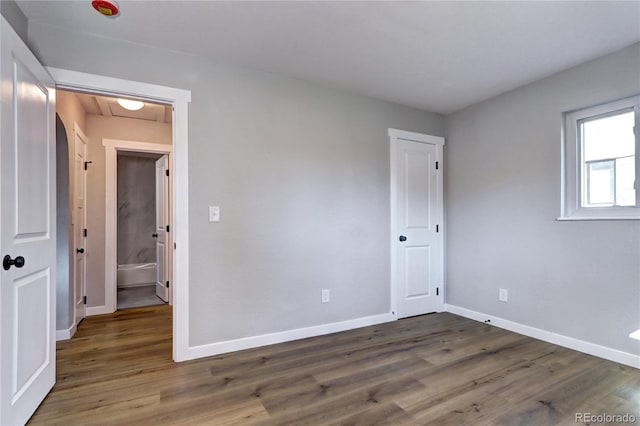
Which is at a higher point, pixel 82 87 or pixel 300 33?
pixel 300 33

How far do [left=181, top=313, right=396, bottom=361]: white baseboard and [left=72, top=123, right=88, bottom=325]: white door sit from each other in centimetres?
171

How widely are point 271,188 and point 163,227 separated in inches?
102

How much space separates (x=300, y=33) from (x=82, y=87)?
1623mm

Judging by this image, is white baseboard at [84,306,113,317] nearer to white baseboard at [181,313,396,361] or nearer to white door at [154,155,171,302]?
white door at [154,155,171,302]

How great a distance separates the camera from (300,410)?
1.82 metres

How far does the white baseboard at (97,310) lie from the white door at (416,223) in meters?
3.50

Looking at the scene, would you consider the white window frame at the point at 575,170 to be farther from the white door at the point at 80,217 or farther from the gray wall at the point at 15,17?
the white door at the point at 80,217

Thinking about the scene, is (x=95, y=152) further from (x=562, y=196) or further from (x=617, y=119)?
(x=617, y=119)

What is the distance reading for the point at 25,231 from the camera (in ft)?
5.49

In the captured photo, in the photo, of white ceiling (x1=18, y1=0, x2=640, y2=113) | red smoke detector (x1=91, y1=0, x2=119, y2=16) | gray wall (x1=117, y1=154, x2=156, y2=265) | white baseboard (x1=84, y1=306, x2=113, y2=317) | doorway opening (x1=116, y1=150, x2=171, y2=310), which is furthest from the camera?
gray wall (x1=117, y1=154, x2=156, y2=265)

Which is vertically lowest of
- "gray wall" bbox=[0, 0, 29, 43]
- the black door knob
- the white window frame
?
the black door knob

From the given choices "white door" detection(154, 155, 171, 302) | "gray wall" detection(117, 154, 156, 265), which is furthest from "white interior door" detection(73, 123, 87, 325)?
"gray wall" detection(117, 154, 156, 265)

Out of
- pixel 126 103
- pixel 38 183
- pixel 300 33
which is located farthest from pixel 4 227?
pixel 126 103

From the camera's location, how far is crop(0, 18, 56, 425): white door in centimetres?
147
